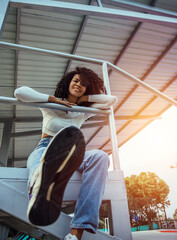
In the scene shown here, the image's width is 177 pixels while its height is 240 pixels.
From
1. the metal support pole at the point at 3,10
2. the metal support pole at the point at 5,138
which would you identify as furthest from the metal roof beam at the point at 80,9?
the metal support pole at the point at 5,138

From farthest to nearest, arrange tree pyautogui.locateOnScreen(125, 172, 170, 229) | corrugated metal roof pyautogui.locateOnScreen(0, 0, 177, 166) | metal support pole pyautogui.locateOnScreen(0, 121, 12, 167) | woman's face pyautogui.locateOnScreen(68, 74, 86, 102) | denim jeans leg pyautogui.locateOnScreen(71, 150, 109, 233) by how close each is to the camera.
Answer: tree pyautogui.locateOnScreen(125, 172, 170, 229) → metal support pole pyautogui.locateOnScreen(0, 121, 12, 167) → corrugated metal roof pyautogui.locateOnScreen(0, 0, 177, 166) → woman's face pyautogui.locateOnScreen(68, 74, 86, 102) → denim jeans leg pyautogui.locateOnScreen(71, 150, 109, 233)

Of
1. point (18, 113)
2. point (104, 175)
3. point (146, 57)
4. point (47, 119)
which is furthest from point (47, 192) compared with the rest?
point (18, 113)

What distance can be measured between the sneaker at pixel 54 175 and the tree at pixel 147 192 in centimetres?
2342

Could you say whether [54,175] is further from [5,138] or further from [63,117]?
[5,138]

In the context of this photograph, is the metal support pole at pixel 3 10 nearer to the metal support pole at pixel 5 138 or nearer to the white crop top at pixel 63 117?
the white crop top at pixel 63 117

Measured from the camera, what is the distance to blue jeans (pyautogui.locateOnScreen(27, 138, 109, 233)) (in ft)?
2.29

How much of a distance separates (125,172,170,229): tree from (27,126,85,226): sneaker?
23423mm

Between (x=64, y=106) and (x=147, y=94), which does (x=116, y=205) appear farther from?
(x=147, y=94)

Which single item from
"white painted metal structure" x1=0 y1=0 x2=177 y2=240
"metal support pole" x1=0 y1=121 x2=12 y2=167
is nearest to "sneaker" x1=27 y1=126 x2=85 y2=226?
"white painted metal structure" x1=0 y1=0 x2=177 y2=240

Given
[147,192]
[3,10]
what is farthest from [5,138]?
[147,192]

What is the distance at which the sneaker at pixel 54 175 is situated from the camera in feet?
1.81

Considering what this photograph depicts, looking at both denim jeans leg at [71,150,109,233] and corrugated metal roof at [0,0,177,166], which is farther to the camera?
corrugated metal roof at [0,0,177,166]

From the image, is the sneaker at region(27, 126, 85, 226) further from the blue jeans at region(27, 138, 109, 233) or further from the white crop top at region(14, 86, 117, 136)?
the white crop top at region(14, 86, 117, 136)

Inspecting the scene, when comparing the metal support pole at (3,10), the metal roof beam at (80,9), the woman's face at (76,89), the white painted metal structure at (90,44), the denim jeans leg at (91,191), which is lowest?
the denim jeans leg at (91,191)
